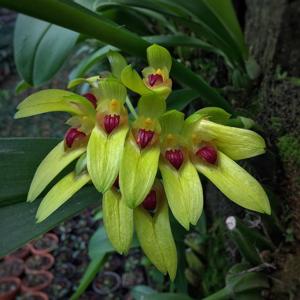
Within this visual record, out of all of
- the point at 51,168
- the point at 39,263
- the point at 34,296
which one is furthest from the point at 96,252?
the point at 39,263

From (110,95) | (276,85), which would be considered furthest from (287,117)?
(110,95)

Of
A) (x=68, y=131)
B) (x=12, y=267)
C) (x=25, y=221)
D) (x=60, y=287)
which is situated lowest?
(x=12, y=267)

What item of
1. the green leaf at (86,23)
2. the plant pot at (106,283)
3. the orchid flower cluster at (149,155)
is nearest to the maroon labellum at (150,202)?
the orchid flower cluster at (149,155)

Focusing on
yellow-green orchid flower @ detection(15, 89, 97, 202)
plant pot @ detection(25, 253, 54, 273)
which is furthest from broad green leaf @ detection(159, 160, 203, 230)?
plant pot @ detection(25, 253, 54, 273)

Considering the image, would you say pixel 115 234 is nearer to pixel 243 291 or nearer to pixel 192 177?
pixel 192 177

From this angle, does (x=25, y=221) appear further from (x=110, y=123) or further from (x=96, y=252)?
(x=96, y=252)

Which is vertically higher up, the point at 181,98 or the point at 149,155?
the point at 149,155
